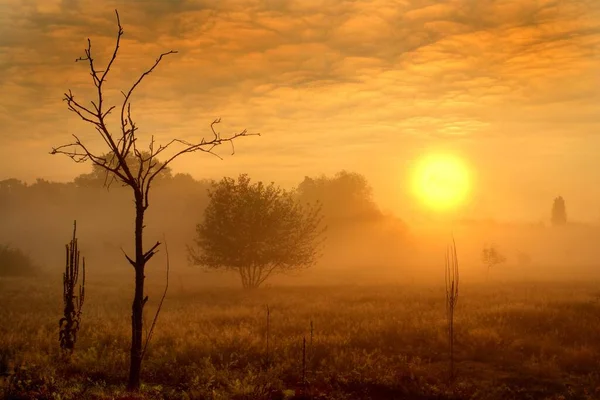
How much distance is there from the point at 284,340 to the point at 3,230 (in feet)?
360

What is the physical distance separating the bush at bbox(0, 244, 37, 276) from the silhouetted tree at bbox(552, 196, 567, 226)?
187435 mm

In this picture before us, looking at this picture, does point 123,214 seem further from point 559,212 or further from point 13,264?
point 559,212

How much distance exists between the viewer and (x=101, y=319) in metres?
23.4

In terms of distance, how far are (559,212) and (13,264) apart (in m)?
194

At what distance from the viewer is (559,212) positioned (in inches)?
7736

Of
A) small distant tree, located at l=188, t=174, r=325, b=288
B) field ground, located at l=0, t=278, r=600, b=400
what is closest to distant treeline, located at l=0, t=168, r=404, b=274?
small distant tree, located at l=188, t=174, r=325, b=288

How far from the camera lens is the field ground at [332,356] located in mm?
11844

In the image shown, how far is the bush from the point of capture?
56750 millimetres

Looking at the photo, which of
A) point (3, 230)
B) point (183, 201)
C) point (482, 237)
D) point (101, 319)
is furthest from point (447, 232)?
point (101, 319)

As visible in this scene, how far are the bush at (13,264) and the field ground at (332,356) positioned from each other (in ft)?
115

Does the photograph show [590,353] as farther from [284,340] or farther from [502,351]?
[284,340]

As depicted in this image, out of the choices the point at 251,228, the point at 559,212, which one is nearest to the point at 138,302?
the point at 251,228

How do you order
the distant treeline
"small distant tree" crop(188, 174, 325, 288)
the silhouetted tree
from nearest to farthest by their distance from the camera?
1. "small distant tree" crop(188, 174, 325, 288)
2. the distant treeline
3. the silhouetted tree

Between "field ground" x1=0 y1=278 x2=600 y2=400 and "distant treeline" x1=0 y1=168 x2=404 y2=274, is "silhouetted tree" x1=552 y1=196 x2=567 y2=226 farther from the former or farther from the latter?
"field ground" x1=0 y1=278 x2=600 y2=400
